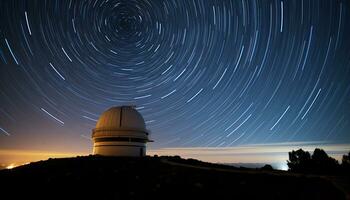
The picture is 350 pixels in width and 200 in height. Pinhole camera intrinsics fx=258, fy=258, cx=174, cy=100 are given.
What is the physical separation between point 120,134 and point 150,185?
1724 cm

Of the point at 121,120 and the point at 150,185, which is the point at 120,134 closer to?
the point at 121,120

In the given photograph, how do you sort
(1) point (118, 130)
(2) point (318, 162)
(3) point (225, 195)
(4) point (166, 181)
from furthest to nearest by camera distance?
(2) point (318, 162) → (1) point (118, 130) → (4) point (166, 181) → (3) point (225, 195)

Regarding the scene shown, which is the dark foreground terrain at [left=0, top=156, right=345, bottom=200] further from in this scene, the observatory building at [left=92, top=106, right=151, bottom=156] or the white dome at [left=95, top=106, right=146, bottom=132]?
the white dome at [left=95, top=106, right=146, bottom=132]

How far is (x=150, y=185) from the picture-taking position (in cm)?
1702

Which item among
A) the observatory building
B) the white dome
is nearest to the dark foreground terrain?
the observatory building

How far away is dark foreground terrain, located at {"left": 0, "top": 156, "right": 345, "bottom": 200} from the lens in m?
14.7

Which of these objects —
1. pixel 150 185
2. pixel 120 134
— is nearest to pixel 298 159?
pixel 120 134

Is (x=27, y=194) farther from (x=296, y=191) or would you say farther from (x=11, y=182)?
(x=296, y=191)

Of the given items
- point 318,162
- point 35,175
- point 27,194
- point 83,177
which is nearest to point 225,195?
point 83,177

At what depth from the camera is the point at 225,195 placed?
47.9 feet

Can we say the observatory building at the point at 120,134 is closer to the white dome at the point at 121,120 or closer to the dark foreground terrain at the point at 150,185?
the white dome at the point at 121,120

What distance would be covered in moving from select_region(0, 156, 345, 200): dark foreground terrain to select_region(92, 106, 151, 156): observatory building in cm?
1111

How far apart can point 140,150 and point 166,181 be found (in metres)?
17.5

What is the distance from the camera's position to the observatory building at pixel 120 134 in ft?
109
